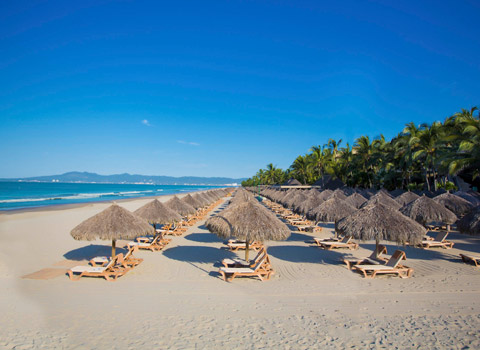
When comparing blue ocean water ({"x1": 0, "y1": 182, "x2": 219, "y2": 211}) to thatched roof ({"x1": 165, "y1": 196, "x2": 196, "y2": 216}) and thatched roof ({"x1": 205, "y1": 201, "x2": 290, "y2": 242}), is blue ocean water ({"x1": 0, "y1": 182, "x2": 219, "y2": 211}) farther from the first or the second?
thatched roof ({"x1": 205, "y1": 201, "x2": 290, "y2": 242})

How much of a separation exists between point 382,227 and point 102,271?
6.99 metres

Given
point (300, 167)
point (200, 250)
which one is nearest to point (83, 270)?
point (200, 250)

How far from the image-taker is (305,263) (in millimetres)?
8445

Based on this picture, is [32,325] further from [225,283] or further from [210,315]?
[225,283]

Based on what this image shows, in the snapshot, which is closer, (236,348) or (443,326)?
(236,348)

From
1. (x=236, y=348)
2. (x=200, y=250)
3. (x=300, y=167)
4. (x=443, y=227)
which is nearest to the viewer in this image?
(x=236, y=348)

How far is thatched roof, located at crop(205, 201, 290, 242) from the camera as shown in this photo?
7.36m

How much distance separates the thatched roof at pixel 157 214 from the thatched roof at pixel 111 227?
7.87 ft

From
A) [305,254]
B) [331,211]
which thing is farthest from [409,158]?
[305,254]

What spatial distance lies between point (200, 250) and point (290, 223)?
7.78 metres

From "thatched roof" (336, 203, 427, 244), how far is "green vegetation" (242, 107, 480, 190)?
11.1 metres

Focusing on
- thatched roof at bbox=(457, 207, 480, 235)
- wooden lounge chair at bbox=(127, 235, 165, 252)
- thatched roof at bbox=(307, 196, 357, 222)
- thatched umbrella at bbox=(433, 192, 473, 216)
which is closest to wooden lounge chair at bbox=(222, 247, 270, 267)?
wooden lounge chair at bbox=(127, 235, 165, 252)

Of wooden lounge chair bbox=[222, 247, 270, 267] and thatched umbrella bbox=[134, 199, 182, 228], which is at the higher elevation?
thatched umbrella bbox=[134, 199, 182, 228]

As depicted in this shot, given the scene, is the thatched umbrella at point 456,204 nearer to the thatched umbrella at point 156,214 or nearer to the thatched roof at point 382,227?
the thatched roof at point 382,227
